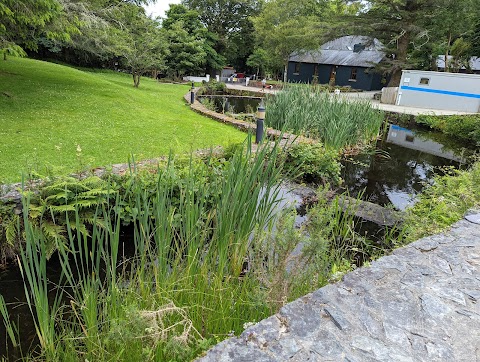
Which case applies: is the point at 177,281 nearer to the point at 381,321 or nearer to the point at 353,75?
the point at 381,321

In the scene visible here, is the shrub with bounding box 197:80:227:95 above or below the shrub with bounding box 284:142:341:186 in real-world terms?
above

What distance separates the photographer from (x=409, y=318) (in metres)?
1.76

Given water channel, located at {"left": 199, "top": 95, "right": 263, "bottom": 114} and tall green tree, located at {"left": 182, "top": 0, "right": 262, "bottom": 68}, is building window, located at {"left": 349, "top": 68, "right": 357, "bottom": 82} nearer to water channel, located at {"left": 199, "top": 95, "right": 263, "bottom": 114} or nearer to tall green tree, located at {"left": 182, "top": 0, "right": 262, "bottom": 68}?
tall green tree, located at {"left": 182, "top": 0, "right": 262, "bottom": 68}

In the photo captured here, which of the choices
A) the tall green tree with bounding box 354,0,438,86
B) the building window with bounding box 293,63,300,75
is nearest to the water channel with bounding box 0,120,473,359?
the tall green tree with bounding box 354,0,438,86

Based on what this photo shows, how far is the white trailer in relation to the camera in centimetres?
1455

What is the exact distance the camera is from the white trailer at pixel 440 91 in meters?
14.6

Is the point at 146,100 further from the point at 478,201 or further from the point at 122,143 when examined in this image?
the point at 478,201

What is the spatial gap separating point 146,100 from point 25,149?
5891 millimetres

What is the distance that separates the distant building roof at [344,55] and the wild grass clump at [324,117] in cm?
1685

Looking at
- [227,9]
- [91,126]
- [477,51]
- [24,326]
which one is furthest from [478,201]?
[227,9]

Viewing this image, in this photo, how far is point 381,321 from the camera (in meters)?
1.72

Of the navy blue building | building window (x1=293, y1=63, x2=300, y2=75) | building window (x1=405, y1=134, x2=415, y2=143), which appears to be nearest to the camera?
building window (x1=405, y1=134, x2=415, y2=143)

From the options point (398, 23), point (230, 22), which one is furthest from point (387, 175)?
point (230, 22)

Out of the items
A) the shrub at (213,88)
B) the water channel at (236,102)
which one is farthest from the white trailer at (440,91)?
the shrub at (213,88)
